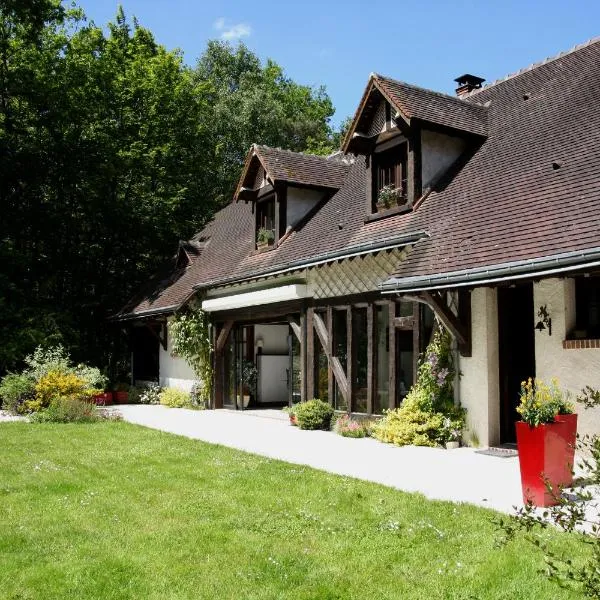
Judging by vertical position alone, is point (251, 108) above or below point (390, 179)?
above

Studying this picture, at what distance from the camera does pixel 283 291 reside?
48.9ft

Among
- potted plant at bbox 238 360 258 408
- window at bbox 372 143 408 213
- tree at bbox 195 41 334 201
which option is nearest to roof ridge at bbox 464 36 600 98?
window at bbox 372 143 408 213

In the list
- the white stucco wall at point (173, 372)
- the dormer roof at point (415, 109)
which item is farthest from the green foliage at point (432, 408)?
the white stucco wall at point (173, 372)

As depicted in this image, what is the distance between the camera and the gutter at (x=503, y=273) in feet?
25.9

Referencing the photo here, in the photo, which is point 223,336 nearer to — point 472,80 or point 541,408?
point 472,80

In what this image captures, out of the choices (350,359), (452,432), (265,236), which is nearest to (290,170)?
(265,236)

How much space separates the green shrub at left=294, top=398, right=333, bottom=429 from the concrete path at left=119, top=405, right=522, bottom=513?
0.25 metres

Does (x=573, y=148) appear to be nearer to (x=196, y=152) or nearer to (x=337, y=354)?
(x=337, y=354)

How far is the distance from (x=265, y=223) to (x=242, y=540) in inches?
519

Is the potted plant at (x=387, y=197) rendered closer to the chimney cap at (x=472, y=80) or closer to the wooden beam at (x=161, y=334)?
the chimney cap at (x=472, y=80)

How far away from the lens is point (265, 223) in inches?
710

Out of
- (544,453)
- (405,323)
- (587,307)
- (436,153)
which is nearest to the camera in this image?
(544,453)

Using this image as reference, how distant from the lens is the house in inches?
368

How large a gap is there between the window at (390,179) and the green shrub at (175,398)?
8.88m
